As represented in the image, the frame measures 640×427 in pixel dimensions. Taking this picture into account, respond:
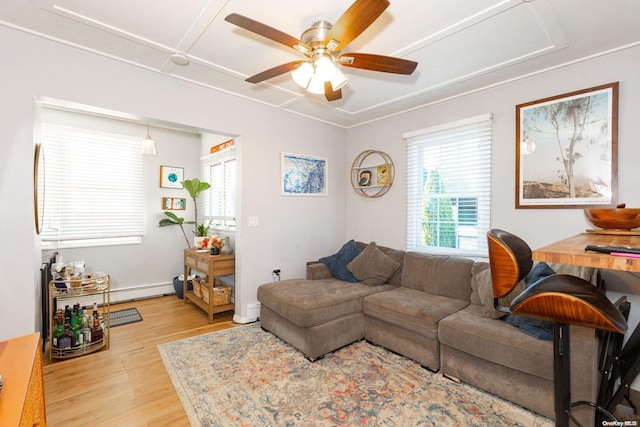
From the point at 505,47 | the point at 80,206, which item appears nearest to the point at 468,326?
the point at 505,47

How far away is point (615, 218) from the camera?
1490 mm

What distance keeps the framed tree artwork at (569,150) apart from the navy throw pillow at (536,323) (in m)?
0.78

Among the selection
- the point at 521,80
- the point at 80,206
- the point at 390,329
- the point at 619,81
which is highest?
the point at 521,80

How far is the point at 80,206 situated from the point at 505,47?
16.3 feet

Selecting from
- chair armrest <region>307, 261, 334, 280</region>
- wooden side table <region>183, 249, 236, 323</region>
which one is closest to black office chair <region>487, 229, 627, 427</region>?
chair armrest <region>307, 261, 334, 280</region>

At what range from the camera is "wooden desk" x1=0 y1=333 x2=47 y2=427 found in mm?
957

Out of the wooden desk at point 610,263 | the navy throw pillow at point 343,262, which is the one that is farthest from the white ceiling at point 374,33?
the navy throw pillow at point 343,262

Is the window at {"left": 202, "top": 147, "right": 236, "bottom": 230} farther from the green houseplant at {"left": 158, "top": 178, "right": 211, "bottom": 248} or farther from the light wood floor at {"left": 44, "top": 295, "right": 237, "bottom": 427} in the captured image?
the light wood floor at {"left": 44, "top": 295, "right": 237, "bottom": 427}

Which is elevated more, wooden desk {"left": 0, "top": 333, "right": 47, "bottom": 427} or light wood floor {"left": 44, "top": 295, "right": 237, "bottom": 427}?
wooden desk {"left": 0, "top": 333, "right": 47, "bottom": 427}

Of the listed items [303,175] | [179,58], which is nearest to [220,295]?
[303,175]

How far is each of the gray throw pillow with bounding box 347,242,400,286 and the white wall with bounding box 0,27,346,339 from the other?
0.88 meters

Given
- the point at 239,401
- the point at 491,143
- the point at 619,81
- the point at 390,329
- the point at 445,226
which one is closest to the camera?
the point at 239,401

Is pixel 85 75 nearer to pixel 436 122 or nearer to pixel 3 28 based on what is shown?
pixel 3 28

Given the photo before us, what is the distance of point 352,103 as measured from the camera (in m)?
3.40
